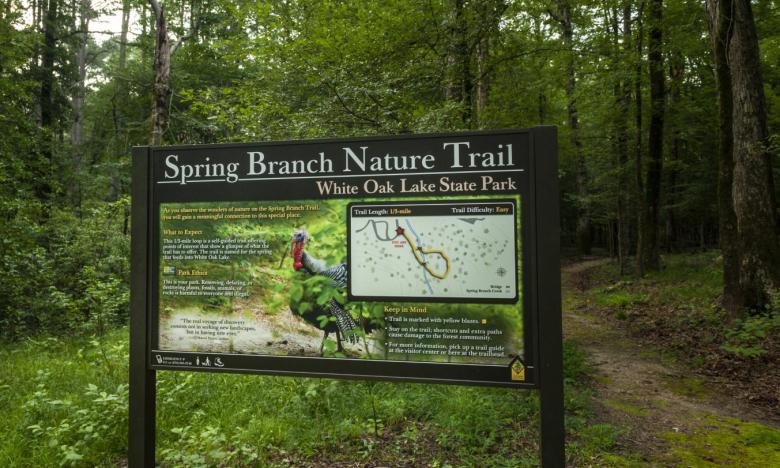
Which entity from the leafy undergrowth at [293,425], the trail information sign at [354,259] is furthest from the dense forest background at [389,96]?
the trail information sign at [354,259]

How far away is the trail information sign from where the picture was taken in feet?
9.25

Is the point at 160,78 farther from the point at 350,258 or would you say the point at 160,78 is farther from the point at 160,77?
the point at 350,258

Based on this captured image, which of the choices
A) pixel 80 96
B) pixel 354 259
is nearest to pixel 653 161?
pixel 354 259

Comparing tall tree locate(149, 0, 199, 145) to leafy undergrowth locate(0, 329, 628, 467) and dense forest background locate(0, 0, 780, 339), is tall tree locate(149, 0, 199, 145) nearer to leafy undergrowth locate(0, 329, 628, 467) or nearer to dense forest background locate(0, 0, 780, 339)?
dense forest background locate(0, 0, 780, 339)

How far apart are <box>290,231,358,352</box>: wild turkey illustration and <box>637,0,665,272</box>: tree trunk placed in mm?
12930

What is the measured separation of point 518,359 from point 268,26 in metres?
7.59

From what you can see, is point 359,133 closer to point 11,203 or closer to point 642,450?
point 642,450

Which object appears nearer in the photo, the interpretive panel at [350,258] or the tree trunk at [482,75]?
the interpretive panel at [350,258]

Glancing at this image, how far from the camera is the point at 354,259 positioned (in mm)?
3041

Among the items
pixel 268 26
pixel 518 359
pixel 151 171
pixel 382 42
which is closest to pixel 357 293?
pixel 518 359

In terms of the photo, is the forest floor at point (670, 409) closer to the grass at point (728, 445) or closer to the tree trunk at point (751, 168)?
the grass at point (728, 445)

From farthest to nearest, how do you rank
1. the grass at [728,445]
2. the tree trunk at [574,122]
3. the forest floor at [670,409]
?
the tree trunk at [574,122]
the forest floor at [670,409]
the grass at [728,445]

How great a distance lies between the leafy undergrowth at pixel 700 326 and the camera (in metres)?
6.14

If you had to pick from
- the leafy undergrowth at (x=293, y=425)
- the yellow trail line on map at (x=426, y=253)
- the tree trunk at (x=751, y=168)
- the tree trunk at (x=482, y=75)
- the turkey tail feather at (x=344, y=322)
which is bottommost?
the leafy undergrowth at (x=293, y=425)
